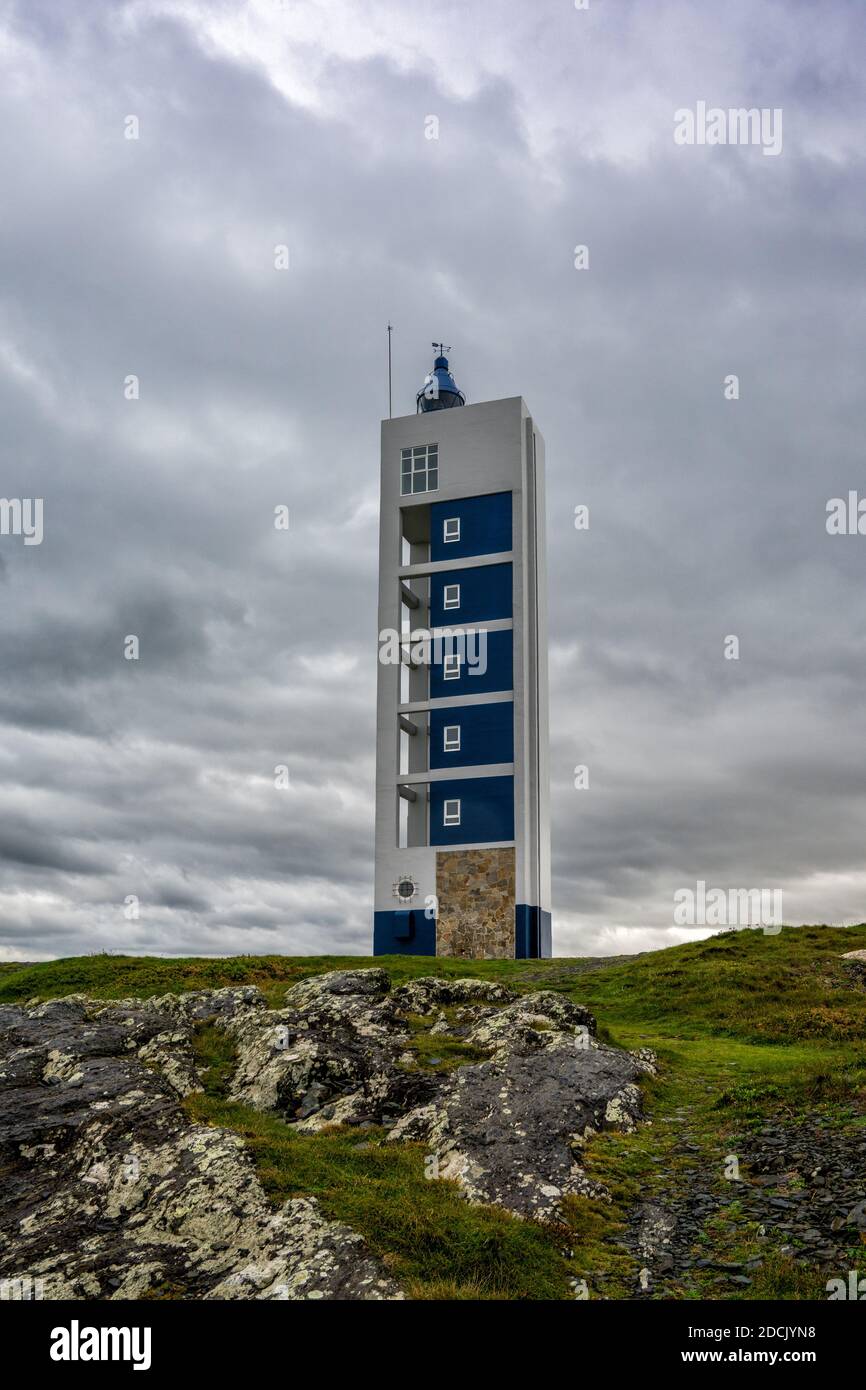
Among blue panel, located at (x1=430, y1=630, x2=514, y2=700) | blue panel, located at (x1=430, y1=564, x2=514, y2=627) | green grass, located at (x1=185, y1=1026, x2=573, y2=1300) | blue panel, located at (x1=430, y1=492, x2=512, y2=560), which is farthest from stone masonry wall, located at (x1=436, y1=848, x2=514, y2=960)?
green grass, located at (x1=185, y1=1026, x2=573, y2=1300)

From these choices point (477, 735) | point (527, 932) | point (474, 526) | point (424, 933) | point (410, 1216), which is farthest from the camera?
point (474, 526)

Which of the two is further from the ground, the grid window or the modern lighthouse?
the grid window

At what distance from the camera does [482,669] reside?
7300 cm

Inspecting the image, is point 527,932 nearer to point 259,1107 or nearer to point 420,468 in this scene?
point 420,468

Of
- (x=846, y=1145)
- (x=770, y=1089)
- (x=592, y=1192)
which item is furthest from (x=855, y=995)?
(x=592, y=1192)

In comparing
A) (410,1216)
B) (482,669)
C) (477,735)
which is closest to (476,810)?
(477,735)

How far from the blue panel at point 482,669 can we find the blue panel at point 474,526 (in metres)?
6.80

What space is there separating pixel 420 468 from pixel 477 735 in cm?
→ 2241

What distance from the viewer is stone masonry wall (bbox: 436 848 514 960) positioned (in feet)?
220

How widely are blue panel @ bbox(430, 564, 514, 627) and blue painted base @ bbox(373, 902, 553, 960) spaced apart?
21.5 metres

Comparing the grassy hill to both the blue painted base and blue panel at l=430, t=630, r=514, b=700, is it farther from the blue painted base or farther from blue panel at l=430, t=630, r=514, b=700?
blue panel at l=430, t=630, r=514, b=700
